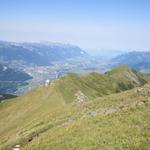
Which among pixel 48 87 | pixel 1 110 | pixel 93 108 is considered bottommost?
pixel 1 110

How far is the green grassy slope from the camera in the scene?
105ft

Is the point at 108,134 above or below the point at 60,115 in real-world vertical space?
above

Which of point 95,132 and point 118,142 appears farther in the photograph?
point 95,132

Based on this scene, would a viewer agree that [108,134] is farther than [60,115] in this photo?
No

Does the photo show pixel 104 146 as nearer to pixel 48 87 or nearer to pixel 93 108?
pixel 93 108

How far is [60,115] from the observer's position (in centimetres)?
5506

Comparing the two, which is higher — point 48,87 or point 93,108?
point 93,108

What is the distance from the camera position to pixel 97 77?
19125cm

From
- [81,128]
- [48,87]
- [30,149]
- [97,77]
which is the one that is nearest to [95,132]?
[81,128]

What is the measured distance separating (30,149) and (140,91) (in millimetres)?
33724

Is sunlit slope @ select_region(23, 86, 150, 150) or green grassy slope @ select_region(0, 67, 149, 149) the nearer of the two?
sunlit slope @ select_region(23, 86, 150, 150)

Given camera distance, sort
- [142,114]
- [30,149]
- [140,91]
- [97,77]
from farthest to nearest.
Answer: [97,77] < [140,91] < [142,114] < [30,149]

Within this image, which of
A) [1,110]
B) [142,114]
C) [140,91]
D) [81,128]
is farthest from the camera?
[1,110]

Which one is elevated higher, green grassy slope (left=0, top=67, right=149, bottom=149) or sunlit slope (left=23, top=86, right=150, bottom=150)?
sunlit slope (left=23, top=86, right=150, bottom=150)
